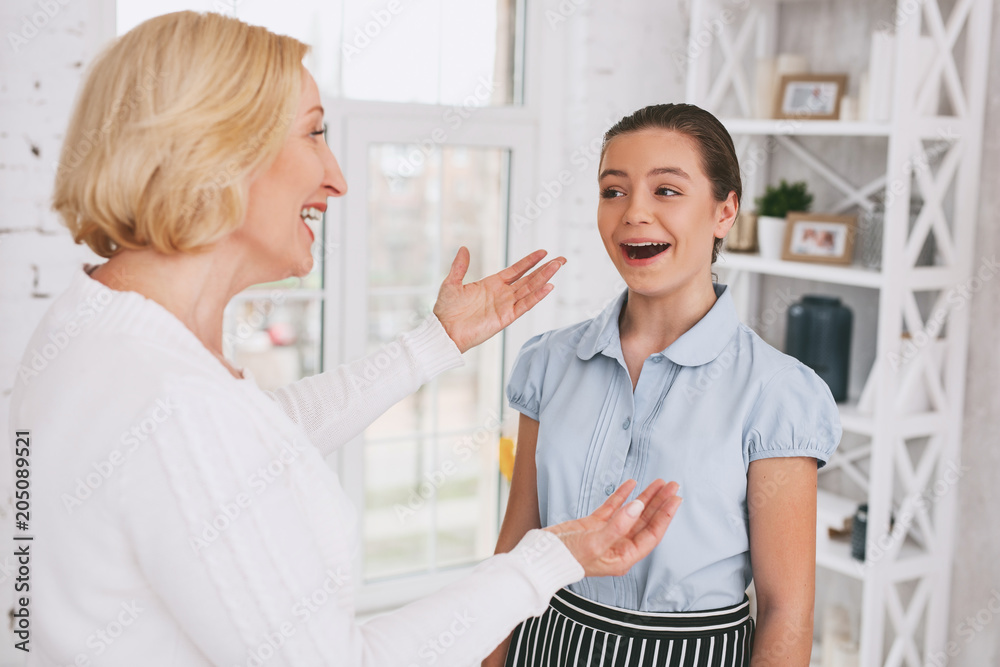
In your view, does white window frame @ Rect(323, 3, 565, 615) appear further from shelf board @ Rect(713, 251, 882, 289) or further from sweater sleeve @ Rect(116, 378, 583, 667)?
sweater sleeve @ Rect(116, 378, 583, 667)

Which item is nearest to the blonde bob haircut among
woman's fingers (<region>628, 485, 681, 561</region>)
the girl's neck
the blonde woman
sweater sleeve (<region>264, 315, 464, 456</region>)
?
the blonde woman

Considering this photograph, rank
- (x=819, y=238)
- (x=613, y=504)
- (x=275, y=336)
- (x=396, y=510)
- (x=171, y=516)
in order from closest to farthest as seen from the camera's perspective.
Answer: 1. (x=171, y=516)
2. (x=613, y=504)
3. (x=819, y=238)
4. (x=275, y=336)
5. (x=396, y=510)

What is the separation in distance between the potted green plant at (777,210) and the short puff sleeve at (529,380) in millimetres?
1235

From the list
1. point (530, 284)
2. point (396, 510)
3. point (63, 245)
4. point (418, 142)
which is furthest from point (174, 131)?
point (396, 510)

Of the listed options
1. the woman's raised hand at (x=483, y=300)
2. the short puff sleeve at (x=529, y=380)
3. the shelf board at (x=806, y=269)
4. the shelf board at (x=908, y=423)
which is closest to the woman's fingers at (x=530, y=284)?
the woman's raised hand at (x=483, y=300)

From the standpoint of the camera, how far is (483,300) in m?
1.59

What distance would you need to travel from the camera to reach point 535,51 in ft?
10.2

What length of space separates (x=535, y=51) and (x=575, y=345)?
70.6 inches

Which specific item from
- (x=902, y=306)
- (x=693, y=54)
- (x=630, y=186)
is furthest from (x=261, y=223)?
(x=693, y=54)

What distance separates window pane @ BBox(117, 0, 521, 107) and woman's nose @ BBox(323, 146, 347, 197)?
1.59m

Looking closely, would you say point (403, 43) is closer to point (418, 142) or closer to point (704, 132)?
point (418, 142)

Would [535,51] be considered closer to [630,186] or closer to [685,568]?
[630,186]

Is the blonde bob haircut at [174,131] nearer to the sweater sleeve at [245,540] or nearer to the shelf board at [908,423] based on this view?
the sweater sleeve at [245,540]

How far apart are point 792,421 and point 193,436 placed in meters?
0.83
